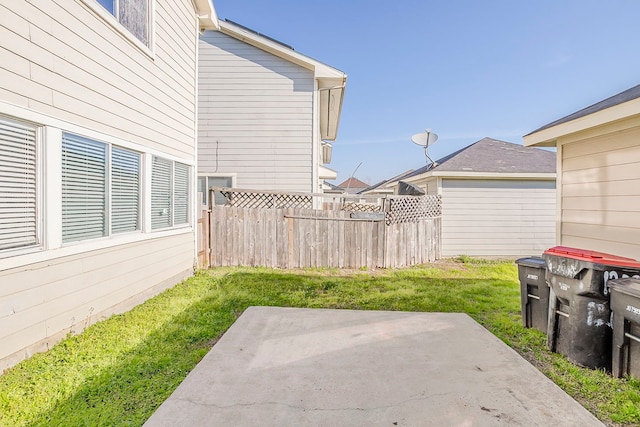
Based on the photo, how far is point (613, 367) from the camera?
281 centimetres

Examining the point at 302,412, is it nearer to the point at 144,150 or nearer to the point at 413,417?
the point at 413,417

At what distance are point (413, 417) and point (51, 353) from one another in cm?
323

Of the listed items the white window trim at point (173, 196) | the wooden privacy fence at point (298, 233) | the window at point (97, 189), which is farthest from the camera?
the wooden privacy fence at point (298, 233)

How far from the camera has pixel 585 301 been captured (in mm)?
2947

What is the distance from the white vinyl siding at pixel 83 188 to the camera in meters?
3.39

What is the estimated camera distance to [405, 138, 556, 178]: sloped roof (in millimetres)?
9080

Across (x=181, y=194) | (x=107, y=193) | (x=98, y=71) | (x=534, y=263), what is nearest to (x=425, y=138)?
(x=534, y=263)

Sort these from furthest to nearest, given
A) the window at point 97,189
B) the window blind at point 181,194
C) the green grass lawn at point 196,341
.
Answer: the window blind at point 181,194
the window at point 97,189
the green grass lawn at point 196,341

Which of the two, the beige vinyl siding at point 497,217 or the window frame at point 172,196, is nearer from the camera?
the window frame at point 172,196

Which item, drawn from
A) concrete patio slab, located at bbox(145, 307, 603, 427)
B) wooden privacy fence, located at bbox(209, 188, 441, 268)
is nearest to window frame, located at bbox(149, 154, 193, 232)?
wooden privacy fence, located at bbox(209, 188, 441, 268)

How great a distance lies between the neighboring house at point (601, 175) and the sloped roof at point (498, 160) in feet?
14.9

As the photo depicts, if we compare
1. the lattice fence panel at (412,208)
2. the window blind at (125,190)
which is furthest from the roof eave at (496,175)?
the window blind at (125,190)

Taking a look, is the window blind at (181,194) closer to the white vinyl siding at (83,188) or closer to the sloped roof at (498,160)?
the white vinyl siding at (83,188)

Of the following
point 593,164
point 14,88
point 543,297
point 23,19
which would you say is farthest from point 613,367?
point 23,19
